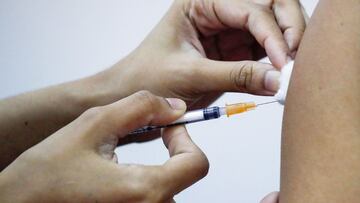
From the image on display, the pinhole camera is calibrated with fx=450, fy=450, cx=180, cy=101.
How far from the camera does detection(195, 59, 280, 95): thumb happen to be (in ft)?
2.33

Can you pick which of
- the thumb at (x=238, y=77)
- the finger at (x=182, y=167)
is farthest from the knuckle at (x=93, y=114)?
the thumb at (x=238, y=77)

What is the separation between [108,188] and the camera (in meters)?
0.59

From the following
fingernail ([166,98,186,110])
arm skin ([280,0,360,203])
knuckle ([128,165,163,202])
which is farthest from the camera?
fingernail ([166,98,186,110])

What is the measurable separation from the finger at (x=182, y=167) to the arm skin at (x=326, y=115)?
14cm

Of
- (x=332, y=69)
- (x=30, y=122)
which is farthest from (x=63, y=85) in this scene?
(x=332, y=69)

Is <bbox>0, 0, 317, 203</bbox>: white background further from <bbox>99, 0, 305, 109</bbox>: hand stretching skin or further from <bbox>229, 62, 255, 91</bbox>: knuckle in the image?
<bbox>229, 62, 255, 91</bbox>: knuckle

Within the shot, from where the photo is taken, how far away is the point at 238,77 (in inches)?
29.9

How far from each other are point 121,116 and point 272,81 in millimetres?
238

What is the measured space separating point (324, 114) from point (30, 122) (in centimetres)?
73

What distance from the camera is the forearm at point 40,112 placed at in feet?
3.32

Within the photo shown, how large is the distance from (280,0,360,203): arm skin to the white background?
614 mm

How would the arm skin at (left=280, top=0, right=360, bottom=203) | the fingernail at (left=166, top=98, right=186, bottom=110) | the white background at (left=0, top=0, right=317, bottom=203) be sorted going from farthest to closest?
the white background at (left=0, top=0, right=317, bottom=203)
the fingernail at (left=166, top=98, right=186, bottom=110)
the arm skin at (left=280, top=0, right=360, bottom=203)

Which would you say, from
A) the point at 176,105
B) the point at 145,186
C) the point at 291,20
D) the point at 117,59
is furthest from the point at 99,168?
the point at 117,59

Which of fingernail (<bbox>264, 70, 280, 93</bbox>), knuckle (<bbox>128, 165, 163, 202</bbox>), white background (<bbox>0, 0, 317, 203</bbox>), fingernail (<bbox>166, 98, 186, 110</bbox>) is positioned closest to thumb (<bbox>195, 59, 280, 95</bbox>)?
fingernail (<bbox>264, 70, 280, 93</bbox>)
